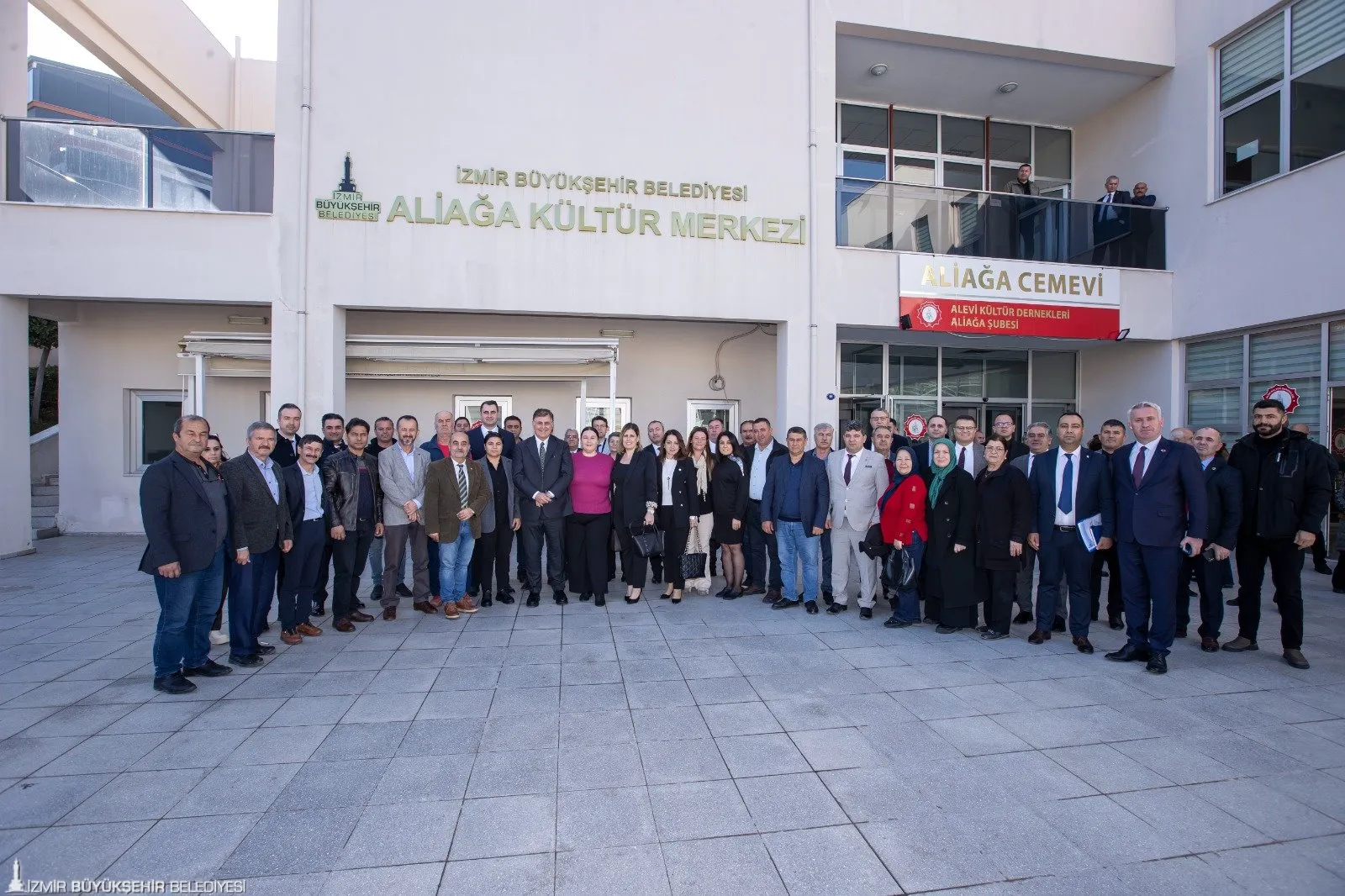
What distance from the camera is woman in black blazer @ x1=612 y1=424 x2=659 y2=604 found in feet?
21.0

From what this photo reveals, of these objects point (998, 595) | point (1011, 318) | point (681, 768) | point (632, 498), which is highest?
point (1011, 318)

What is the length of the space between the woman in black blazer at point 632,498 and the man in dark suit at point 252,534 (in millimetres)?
2883

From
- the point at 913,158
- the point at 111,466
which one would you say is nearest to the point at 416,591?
the point at 111,466

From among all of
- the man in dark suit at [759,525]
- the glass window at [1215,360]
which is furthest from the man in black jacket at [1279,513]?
the glass window at [1215,360]

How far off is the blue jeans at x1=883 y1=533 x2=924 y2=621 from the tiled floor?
547 millimetres

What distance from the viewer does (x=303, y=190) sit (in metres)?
8.22

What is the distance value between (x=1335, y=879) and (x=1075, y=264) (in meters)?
9.55

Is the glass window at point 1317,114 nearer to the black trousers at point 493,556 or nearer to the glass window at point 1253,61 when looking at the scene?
the glass window at point 1253,61

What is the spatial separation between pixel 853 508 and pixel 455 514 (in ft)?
11.9

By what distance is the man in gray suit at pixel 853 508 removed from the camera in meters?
5.96

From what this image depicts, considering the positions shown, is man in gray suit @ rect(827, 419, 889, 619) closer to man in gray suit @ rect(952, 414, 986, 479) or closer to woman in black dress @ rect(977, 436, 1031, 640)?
man in gray suit @ rect(952, 414, 986, 479)

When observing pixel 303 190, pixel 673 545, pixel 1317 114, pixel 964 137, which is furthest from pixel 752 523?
pixel 964 137

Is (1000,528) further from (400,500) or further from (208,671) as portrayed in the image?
(208,671)

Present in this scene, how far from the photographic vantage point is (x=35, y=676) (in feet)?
14.3
